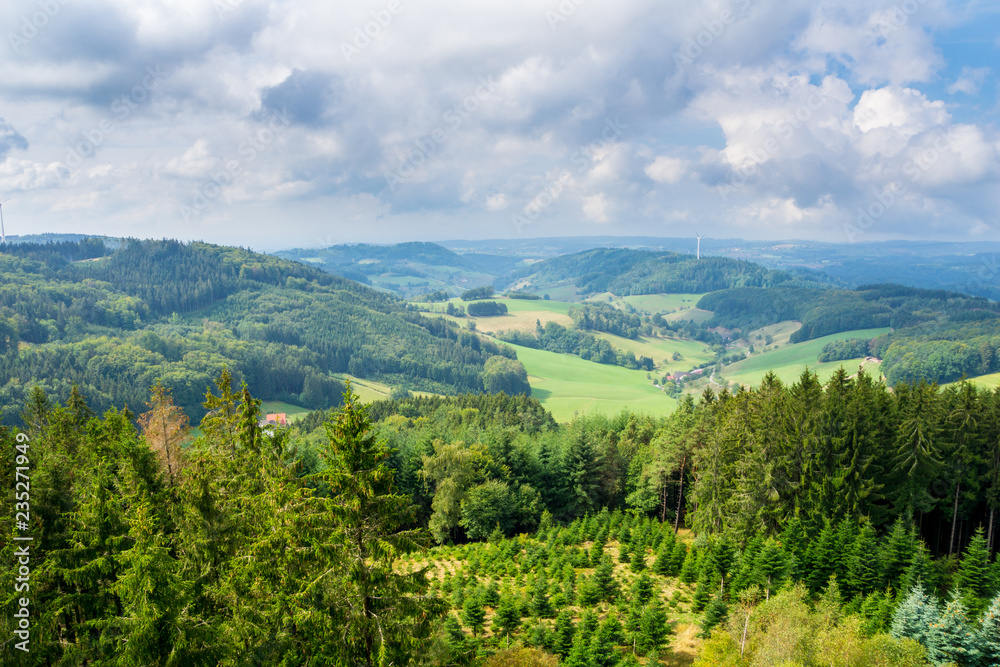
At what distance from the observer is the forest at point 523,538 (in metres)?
17.8

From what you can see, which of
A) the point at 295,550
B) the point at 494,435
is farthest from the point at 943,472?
the point at 295,550

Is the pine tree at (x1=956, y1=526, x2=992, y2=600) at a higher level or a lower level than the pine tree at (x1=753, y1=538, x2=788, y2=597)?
higher

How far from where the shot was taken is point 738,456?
50.9 metres

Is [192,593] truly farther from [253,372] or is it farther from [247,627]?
[253,372]

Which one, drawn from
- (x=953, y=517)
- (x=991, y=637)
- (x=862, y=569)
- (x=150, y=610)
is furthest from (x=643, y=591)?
(x=150, y=610)

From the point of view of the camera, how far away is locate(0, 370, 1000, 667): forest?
699 inches

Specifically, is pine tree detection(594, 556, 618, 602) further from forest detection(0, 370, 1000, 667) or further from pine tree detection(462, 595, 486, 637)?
pine tree detection(462, 595, 486, 637)

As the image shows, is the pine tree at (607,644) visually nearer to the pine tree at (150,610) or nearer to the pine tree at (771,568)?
the pine tree at (771,568)

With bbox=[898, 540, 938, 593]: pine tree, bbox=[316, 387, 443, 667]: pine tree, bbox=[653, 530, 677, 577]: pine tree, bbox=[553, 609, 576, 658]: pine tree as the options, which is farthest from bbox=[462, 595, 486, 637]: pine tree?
bbox=[898, 540, 938, 593]: pine tree

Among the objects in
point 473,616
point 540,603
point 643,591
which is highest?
point 540,603

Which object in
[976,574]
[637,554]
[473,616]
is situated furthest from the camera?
[637,554]

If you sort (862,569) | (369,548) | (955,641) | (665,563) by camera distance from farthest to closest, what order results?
(665,563), (862,569), (955,641), (369,548)

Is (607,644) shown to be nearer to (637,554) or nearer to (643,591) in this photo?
(643,591)

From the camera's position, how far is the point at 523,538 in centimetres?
5609
